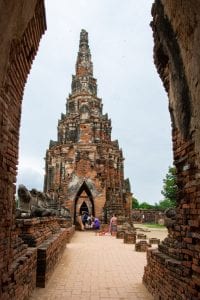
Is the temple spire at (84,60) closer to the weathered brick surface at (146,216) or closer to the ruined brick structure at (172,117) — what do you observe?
the weathered brick surface at (146,216)

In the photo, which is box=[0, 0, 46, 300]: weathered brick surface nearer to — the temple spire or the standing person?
the standing person

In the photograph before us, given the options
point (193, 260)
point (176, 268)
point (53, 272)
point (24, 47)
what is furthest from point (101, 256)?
point (24, 47)

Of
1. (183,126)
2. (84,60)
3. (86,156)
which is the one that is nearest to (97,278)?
(183,126)

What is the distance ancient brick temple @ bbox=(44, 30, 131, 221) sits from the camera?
22.6 m

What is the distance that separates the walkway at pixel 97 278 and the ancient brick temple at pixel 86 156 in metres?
12.0

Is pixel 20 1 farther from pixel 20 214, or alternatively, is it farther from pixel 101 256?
pixel 101 256

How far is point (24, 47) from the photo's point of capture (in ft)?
15.0

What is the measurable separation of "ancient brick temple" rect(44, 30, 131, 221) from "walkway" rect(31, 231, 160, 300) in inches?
474

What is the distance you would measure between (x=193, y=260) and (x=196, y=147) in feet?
4.63

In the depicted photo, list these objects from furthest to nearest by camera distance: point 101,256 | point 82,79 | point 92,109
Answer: point 82,79 < point 92,109 < point 101,256

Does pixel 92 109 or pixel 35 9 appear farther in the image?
pixel 92 109

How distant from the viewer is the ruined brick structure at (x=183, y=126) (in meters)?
3.73

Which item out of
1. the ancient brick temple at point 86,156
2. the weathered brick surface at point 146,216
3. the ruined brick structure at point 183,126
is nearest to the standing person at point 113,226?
the ancient brick temple at point 86,156

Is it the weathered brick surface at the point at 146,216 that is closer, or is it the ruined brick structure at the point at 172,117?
the ruined brick structure at the point at 172,117
